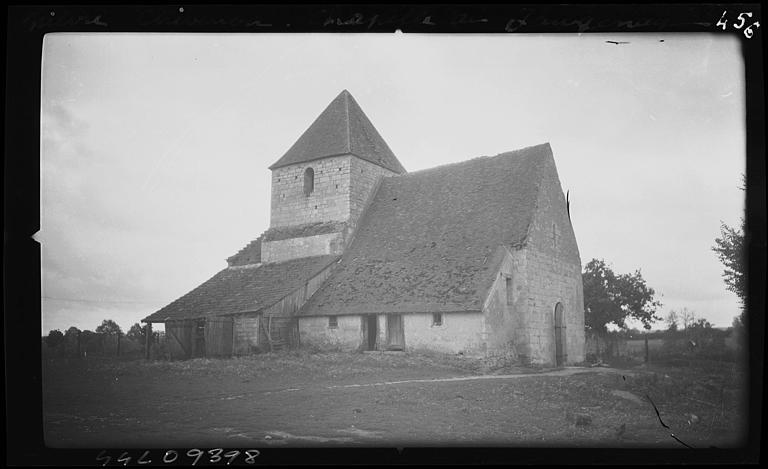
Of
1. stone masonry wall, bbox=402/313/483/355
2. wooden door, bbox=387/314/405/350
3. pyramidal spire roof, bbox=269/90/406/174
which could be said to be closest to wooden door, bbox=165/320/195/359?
wooden door, bbox=387/314/405/350

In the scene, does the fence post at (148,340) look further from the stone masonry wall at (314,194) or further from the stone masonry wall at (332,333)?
the stone masonry wall at (314,194)

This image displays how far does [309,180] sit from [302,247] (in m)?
3.78

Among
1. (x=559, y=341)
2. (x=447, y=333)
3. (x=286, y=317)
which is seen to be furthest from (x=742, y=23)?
(x=286, y=317)

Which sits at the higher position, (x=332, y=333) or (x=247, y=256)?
(x=247, y=256)

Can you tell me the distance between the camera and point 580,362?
25.6 m

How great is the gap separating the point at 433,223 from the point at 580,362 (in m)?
8.67

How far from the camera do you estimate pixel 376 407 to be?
13.1 metres

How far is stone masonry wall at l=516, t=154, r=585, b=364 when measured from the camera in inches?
902

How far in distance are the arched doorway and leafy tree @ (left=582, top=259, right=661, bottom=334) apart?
35.6ft

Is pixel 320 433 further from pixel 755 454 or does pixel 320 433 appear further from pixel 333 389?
pixel 755 454

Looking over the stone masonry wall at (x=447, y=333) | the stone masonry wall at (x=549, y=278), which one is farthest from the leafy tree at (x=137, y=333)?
the stone masonry wall at (x=549, y=278)

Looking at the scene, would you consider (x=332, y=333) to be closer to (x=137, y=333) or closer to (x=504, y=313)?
(x=504, y=313)

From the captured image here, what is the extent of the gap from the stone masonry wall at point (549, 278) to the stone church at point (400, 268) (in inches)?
2.1

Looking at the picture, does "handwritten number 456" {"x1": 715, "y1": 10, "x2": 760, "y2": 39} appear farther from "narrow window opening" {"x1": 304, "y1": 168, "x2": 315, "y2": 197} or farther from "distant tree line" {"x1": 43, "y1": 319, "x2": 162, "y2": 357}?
"narrow window opening" {"x1": 304, "y1": 168, "x2": 315, "y2": 197}
